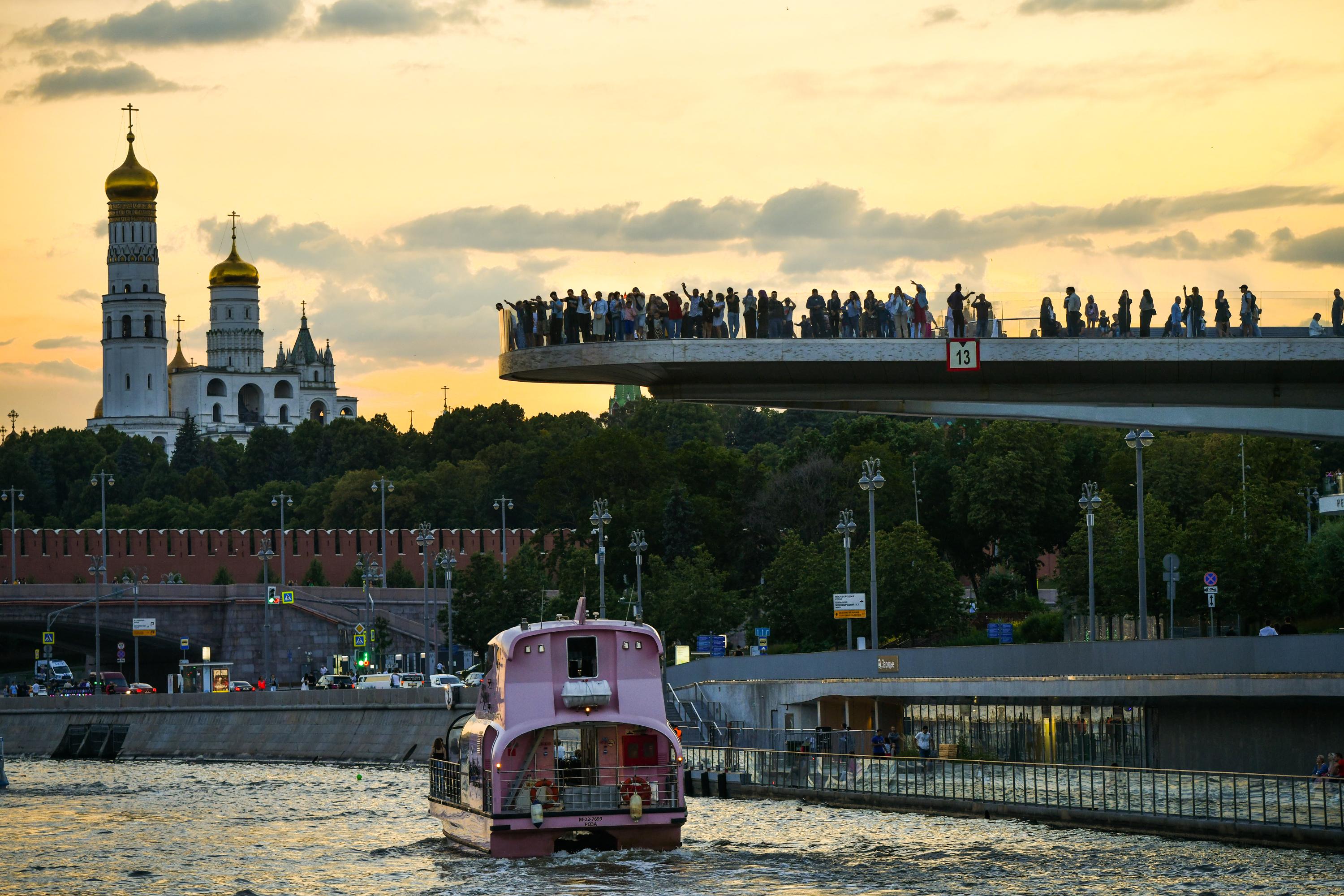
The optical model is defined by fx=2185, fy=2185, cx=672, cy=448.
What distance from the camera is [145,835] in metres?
41.7

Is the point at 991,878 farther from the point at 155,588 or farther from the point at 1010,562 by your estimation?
the point at 155,588

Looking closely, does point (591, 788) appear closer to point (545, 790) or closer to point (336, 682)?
point (545, 790)

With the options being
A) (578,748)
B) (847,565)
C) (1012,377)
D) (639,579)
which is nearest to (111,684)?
(639,579)

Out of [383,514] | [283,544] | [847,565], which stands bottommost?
[847,565]

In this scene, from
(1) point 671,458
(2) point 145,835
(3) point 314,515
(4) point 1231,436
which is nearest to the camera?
(2) point 145,835

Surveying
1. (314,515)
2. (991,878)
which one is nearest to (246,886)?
(991,878)

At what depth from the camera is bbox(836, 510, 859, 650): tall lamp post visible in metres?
64.7

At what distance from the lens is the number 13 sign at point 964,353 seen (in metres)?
43.5

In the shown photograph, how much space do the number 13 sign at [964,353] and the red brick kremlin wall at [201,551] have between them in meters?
83.6

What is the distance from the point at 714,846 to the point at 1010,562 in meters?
57.6

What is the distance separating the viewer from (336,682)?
86625mm

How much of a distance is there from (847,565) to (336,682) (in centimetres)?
2848

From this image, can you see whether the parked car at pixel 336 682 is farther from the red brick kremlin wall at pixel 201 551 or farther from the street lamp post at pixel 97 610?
the red brick kremlin wall at pixel 201 551

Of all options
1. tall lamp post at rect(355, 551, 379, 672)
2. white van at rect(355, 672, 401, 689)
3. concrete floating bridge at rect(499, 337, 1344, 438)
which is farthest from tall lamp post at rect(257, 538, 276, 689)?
concrete floating bridge at rect(499, 337, 1344, 438)
